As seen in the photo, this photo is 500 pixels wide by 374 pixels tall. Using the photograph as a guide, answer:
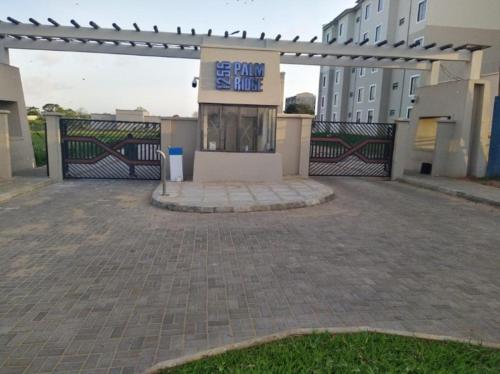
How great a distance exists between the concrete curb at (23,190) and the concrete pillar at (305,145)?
7832mm

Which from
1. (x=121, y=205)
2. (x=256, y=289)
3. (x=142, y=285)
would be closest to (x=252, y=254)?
(x=256, y=289)

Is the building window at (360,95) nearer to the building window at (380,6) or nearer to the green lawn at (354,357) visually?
the building window at (380,6)

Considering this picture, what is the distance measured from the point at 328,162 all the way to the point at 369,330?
31.9ft

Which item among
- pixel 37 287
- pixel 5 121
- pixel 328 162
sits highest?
pixel 5 121

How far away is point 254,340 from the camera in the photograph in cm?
279

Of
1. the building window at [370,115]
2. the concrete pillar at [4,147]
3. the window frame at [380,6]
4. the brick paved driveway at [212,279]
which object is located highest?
the window frame at [380,6]

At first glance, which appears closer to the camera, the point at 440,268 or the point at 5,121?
the point at 440,268

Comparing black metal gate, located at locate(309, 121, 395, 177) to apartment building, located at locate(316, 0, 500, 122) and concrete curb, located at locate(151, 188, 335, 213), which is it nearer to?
apartment building, located at locate(316, 0, 500, 122)

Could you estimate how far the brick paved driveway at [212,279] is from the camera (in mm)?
2910

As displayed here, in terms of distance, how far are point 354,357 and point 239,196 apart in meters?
6.01

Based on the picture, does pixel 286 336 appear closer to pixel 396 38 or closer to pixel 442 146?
pixel 442 146

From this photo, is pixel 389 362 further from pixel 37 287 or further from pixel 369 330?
pixel 37 287

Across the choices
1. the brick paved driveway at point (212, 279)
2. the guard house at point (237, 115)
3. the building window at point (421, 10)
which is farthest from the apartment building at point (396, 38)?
the brick paved driveway at point (212, 279)

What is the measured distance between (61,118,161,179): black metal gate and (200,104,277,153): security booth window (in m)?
1.89
